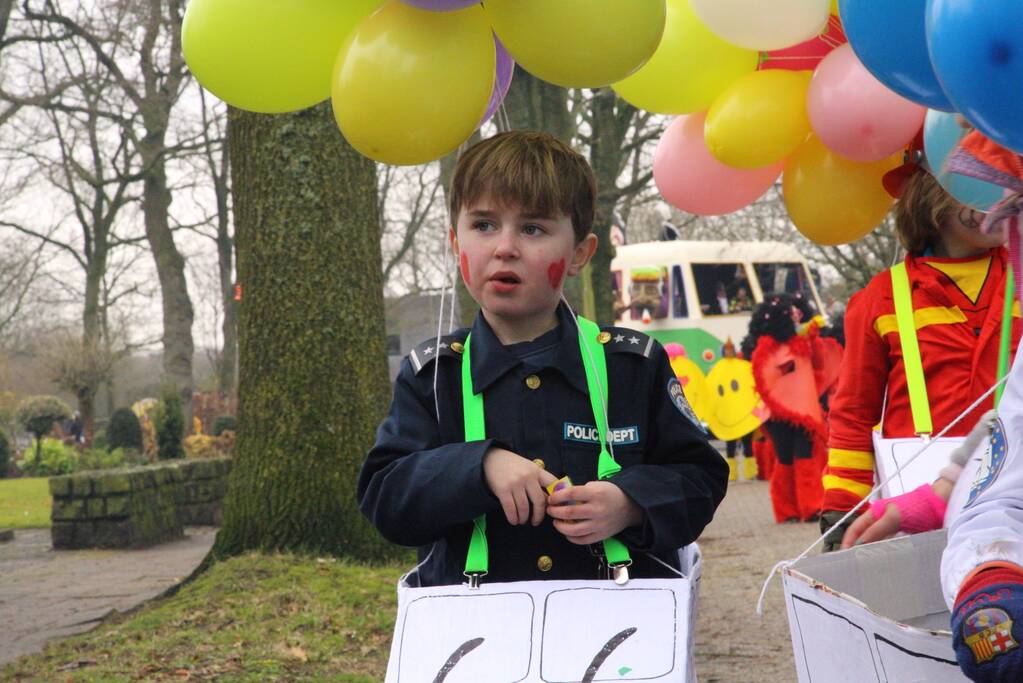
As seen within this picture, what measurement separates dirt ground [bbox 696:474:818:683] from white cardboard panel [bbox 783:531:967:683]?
3045 mm

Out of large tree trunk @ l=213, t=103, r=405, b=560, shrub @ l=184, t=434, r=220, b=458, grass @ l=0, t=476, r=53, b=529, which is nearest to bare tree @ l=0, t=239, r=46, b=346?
grass @ l=0, t=476, r=53, b=529

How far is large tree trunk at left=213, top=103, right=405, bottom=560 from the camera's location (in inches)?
252

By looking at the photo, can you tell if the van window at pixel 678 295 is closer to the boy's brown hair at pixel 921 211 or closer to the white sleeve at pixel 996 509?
the boy's brown hair at pixel 921 211

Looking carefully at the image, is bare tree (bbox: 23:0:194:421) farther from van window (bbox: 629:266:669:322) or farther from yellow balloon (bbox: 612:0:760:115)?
yellow balloon (bbox: 612:0:760:115)

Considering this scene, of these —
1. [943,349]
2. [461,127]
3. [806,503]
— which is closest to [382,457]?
[461,127]

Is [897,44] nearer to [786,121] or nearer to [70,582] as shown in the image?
[786,121]

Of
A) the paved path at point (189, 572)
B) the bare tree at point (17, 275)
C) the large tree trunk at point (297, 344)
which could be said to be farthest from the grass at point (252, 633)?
the bare tree at point (17, 275)

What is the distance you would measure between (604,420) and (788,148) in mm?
1533

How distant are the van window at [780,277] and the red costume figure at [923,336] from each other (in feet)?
58.4

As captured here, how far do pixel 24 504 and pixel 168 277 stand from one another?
1013cm

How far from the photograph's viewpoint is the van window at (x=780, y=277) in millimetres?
20984

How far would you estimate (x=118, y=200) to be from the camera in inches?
977

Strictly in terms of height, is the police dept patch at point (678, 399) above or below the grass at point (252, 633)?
above

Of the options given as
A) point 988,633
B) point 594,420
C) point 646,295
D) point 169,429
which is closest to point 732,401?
point 646,295
